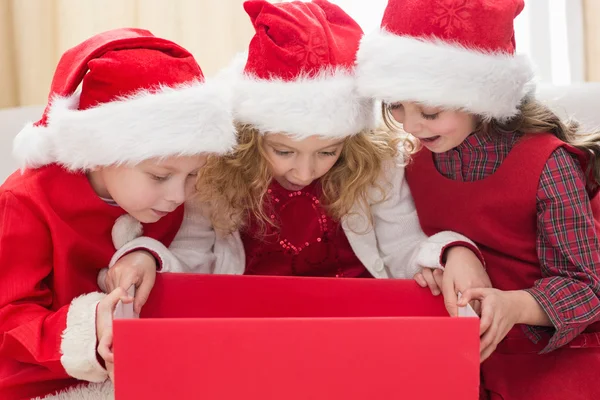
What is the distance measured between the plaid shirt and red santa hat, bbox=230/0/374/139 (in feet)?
1.14

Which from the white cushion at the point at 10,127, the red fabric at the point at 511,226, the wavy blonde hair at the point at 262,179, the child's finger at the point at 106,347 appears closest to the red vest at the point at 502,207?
the red fabric at the point at 511,226

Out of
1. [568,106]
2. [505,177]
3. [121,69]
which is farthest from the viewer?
[568,106]

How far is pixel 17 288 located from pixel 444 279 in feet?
2.31

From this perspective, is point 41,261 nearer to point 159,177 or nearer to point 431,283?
point 159,177

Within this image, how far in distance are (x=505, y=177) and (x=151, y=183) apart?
61cm

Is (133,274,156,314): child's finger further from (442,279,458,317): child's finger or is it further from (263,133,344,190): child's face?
(442,279,458,317): child's finger

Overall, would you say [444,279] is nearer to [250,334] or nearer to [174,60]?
[250,334]

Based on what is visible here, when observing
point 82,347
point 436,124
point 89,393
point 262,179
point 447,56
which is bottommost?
point 89,393

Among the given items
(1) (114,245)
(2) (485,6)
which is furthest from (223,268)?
(2) (485,6)

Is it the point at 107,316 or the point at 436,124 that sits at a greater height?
the point at 436,124

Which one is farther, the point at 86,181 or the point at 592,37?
the point at 592,37

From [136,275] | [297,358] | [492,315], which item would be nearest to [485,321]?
[492,315]

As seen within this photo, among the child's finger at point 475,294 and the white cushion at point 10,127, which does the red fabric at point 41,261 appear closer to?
the white cushion at point 10,127

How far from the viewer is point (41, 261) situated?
119 cm
